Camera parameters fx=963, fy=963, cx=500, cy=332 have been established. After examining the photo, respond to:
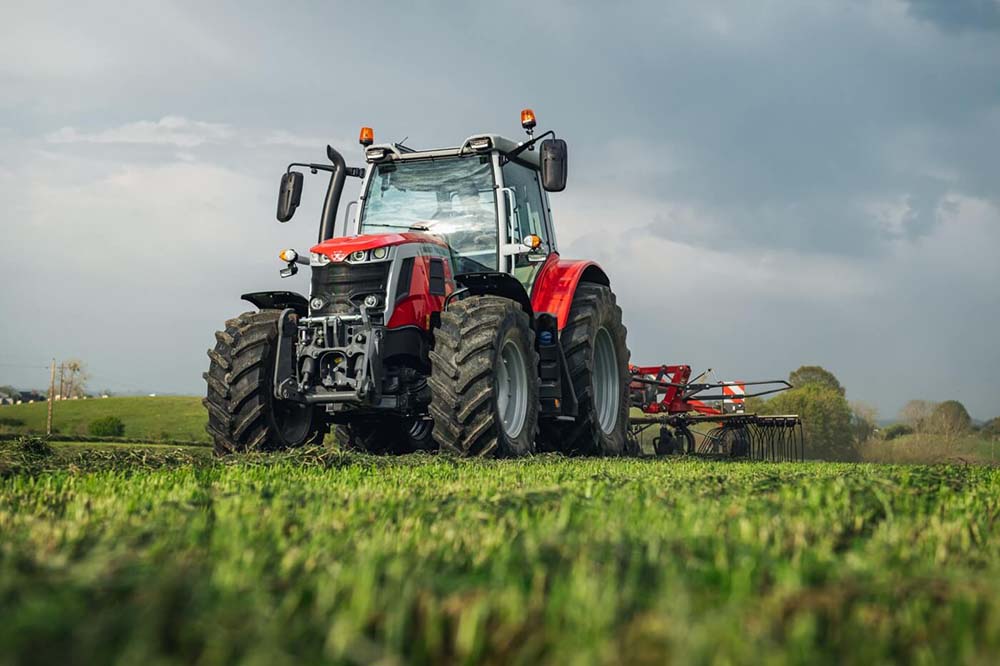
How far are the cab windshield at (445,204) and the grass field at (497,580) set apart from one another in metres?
5.94

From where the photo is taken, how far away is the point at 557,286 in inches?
382

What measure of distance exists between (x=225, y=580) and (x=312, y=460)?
489 centimetres

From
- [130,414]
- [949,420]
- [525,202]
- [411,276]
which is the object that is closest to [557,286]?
[525,202]

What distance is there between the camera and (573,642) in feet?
4.58

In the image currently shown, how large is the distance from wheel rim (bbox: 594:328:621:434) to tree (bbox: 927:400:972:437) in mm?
13497

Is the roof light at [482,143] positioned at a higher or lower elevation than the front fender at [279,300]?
higher

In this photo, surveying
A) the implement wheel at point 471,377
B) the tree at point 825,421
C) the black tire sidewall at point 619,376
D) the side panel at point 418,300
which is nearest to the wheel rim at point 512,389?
the implement wheel at point 471,377

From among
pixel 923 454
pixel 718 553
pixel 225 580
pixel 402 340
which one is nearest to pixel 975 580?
pixel 718 553

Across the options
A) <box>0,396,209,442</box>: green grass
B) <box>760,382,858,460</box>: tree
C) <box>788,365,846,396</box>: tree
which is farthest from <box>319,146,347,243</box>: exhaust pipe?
<box>788,365,846,396</box>: tree

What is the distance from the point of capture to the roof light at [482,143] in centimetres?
935

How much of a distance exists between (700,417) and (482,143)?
26.5 ft

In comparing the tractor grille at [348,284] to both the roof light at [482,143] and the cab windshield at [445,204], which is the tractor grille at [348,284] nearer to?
the cab windshield at [445,204]

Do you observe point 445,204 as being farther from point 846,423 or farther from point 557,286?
point 846,423

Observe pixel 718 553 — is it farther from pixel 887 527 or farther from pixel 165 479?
pixel 165 479
